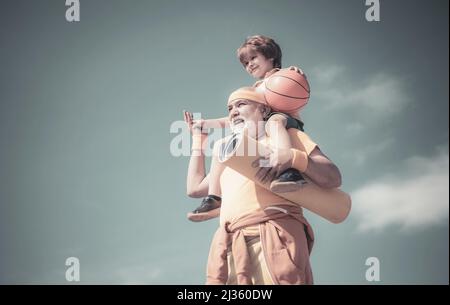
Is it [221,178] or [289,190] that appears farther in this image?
[221,178]

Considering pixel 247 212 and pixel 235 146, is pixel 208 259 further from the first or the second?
pixel 235 146

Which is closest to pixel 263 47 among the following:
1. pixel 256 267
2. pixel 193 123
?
pixel 193 123

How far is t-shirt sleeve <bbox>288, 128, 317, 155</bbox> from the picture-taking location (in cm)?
818

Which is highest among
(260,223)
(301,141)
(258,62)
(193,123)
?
(258,62)

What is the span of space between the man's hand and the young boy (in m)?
0.07

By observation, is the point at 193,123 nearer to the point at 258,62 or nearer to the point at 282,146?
the point at 258,62

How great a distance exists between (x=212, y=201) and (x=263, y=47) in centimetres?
218

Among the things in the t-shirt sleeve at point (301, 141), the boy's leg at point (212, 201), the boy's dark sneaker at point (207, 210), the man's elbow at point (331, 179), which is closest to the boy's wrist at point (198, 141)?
the boy's leg at point (212, 201)

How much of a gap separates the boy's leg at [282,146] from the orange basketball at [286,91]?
0.15 meters

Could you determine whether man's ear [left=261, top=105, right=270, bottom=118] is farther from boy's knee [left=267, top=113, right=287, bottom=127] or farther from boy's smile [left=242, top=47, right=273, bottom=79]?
boy's smile [left=242, top=47, right=273, bottom=79]

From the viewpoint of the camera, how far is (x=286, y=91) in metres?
8.38
